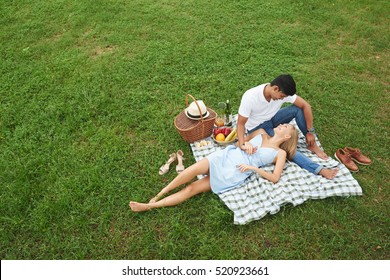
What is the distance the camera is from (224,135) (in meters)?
5.65

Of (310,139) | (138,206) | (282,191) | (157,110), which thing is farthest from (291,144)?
(157,110)

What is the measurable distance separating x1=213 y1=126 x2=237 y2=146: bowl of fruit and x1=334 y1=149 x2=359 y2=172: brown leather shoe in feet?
5.34

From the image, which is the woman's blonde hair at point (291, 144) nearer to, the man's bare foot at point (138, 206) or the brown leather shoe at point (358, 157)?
the brown leather shoe at point (358, 157)

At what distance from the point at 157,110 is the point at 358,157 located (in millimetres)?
3514

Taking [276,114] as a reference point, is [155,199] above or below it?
below

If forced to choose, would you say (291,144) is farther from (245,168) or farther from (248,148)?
(245,168)

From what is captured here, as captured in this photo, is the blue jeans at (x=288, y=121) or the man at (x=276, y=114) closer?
the man at (x=276, y=114)

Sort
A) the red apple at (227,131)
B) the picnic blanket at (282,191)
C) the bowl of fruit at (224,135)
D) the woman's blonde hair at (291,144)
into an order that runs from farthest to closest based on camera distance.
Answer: the red apple at (227,131), the bowl of fruit at (224,135), the woman's blonde hair at (291,144), the picnic blanket at (282,191)

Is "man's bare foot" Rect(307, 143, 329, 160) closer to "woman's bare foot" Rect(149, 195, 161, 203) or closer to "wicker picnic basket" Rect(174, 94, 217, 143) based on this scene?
"wicker picnic basket" Rect(174, 94, 217, 143)

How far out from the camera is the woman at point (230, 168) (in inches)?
187

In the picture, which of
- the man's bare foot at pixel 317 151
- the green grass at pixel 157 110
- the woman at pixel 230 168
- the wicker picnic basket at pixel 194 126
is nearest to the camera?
the green grass at pixel 157 110

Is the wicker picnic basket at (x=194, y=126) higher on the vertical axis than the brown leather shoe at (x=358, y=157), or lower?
higher

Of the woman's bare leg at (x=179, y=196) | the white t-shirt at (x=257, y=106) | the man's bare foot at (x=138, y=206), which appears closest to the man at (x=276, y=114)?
the white t-shirt at (x=257, y=106)

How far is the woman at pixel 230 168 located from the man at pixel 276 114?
17 centimetres
